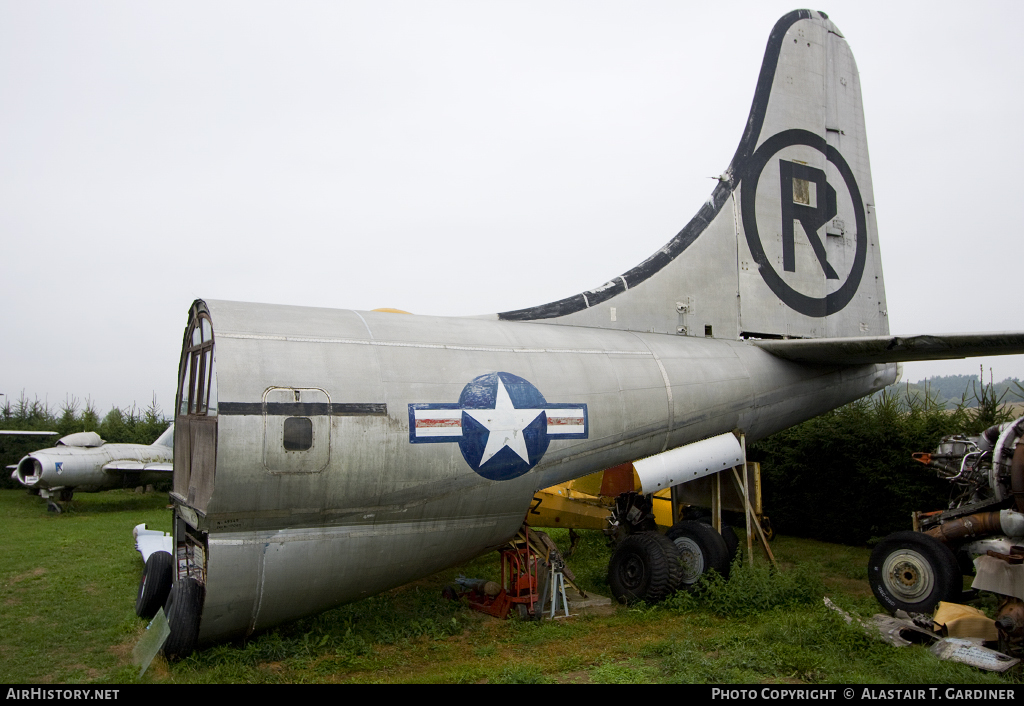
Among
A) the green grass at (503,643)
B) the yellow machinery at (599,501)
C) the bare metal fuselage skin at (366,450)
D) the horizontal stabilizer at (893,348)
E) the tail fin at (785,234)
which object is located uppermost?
the tail fin at (785,234)

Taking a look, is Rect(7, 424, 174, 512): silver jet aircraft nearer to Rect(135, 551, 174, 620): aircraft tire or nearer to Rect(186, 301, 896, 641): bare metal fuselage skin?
Rect(135, 551, 174, 620): aircraft tire

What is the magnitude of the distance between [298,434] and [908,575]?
7154mm

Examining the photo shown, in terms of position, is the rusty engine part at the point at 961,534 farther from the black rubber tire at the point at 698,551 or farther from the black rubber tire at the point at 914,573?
the black rubber tire at the point at 698,551

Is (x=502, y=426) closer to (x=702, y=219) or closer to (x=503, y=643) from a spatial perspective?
(x=503, y=643)

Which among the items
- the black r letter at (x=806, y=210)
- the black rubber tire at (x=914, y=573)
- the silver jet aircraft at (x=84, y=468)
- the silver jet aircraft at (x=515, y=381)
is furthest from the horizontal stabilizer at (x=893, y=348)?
the silver jet aircraft at (x=84, y=468)

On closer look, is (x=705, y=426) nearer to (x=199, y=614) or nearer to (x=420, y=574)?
(x=420, y=574)

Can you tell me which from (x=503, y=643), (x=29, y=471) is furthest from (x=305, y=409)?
(x=29, y=471)

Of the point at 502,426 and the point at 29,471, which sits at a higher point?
the point at 502,426

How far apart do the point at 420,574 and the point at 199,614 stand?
221 cm

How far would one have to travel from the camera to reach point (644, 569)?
9.05 m

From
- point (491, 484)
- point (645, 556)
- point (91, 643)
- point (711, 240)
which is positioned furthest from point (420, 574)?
point (711, 240)

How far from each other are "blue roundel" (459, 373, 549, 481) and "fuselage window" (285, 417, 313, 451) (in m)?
1.55

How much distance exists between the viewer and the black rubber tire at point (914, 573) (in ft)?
25.6

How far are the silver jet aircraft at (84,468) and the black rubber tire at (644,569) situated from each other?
16328mm
